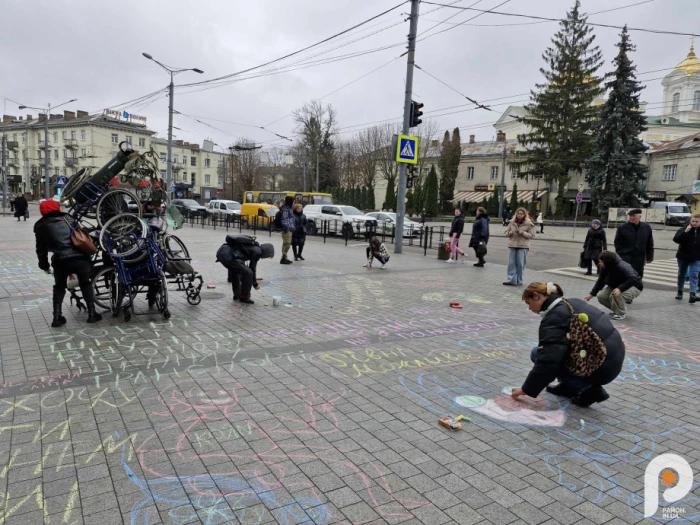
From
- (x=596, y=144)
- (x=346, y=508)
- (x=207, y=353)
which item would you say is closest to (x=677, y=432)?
(x=346, y=508)

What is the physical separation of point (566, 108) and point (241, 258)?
158 ft

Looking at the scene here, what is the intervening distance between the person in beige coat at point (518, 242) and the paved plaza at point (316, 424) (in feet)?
12.5

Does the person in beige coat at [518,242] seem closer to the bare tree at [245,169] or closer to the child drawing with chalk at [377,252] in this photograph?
the child drawing with chalk at [377,252]

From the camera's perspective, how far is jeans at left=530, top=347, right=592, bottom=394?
4113mm

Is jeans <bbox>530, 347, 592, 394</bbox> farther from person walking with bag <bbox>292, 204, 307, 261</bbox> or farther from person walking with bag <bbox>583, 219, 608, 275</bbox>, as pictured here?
person walking with bag <bbox>292, 204, 307, 261</bbox>

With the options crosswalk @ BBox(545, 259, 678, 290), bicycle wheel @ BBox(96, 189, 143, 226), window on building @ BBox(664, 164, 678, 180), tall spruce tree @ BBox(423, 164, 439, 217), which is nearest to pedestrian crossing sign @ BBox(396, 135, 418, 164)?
crosswalk @ BBox(545, 259, 678, 290)

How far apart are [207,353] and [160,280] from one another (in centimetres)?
194

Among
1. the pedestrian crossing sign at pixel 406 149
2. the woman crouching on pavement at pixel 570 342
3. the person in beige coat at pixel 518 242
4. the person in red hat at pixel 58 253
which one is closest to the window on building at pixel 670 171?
the pedestrian crossing sign at pixel 406 149

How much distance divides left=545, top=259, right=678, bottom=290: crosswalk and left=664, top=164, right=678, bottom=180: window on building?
38.7 metres

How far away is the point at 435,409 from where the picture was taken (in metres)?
4.17

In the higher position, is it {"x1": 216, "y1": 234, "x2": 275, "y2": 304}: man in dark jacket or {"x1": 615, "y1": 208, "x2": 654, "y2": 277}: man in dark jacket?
{"x1": 615, "y1": 208, "x2": 654, "y2": 277}: man in dark jacket

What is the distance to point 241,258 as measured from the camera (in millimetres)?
7914

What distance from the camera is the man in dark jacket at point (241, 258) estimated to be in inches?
308

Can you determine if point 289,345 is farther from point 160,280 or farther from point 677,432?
point 677,432
